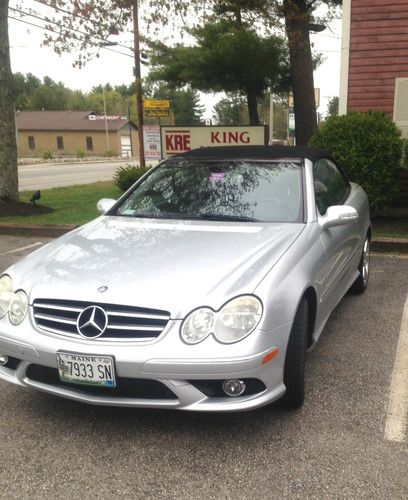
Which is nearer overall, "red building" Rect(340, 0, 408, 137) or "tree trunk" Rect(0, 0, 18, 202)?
"tree trunk" Rect(0, 0, 18, 202)

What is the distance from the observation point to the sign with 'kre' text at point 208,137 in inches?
400

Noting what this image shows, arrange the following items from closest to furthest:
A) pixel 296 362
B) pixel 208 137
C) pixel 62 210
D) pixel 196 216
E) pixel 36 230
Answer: pixel 296 362
pixel 196 216
pixel 36 230
pixel 62 210
pixel 208 137

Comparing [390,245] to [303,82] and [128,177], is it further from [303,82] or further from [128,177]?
[128,177]

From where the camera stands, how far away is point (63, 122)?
73688mm

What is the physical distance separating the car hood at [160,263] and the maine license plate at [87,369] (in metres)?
0.29

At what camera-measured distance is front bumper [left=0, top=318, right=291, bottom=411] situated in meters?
2.43

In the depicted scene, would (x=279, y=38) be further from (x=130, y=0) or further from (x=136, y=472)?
(x=136, y=472)

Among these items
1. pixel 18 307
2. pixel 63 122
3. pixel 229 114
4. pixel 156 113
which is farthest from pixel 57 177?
pixel 229 114

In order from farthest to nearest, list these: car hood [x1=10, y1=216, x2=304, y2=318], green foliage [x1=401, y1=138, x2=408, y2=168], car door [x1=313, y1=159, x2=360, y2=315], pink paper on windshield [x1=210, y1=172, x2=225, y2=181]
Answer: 1. green foliage [x1=401, y1=138, x2=408, y2=168]
2. pink paper on windshield [x1=210, y1=172, x2=225, y2=181]
3. car door [x1=313, y1=159, x2=360, y2=315]
4. car hood [x1=10, y1=216, x2=304, y2=318]

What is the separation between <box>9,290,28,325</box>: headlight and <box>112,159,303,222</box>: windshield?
4.13 feet

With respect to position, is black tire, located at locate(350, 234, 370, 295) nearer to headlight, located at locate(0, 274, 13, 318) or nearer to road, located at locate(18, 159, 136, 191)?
headlight, located at locate(0, 274, 13, 318)

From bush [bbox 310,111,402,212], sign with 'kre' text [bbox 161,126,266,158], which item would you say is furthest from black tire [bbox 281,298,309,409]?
sign with 'kre' text [bbox 161,126,266,158]

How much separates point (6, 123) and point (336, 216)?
7.50m

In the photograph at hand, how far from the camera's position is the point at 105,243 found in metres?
3.32
